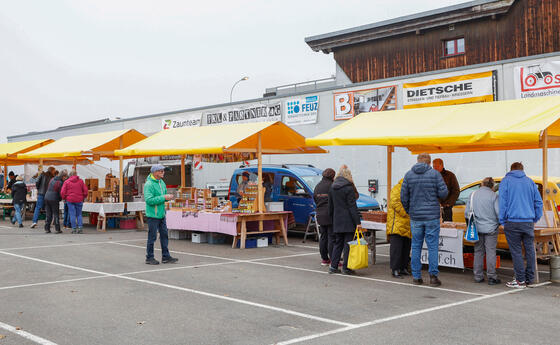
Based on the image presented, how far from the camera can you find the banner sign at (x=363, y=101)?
67.3 ft

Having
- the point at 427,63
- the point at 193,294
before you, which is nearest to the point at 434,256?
the point at 193,294

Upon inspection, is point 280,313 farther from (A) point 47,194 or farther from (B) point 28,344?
(A) point 47,194

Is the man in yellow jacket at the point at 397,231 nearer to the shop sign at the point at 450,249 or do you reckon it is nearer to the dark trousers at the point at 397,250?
the dark trousers at the point at 397,250

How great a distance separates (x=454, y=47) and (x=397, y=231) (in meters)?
21.0

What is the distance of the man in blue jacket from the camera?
8.27 m

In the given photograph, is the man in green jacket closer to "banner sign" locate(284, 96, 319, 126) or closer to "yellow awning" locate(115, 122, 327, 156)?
"yellow awning" locate(115, 122, 327, 156)

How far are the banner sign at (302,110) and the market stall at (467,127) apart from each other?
1144cm

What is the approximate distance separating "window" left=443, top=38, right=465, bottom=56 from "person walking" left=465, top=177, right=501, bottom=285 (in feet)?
67.6

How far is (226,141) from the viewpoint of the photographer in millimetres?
13148

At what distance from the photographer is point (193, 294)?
305 inches

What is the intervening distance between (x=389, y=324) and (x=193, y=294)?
2.80 metres

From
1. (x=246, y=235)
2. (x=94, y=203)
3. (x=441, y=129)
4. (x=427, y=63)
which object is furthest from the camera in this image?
(x=427, y=63)

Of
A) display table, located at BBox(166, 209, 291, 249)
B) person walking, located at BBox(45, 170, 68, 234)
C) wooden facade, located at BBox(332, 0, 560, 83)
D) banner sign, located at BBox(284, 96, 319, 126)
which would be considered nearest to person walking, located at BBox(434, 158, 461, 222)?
display table, located at BBox(166, 209, 291, 249)

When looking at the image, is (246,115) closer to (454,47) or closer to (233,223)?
(454,47)
